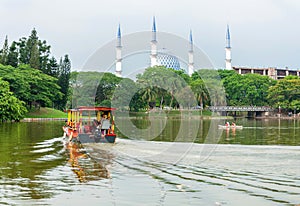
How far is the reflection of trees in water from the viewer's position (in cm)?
1441

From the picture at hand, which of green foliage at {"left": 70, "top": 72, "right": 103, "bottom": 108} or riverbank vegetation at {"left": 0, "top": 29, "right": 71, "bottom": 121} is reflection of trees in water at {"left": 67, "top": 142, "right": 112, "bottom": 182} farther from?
green foliage at {"left": 70, "top": 72, "right": 103, "bottom": 108}

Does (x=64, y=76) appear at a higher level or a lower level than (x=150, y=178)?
higher

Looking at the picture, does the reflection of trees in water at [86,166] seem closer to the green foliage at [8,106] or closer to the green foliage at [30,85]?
the green foliage at [8,106]

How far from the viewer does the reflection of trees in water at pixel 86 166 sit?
14406mm

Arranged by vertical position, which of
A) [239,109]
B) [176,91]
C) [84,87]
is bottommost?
[239,109]

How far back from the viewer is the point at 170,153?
21062mm

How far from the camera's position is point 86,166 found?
16688mm

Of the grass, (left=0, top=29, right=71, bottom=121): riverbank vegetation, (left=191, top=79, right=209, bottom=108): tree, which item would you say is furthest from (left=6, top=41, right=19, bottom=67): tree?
(left=191, top=79, right=209, bottom=108): tree

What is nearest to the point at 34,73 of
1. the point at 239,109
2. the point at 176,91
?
the point at 176,91

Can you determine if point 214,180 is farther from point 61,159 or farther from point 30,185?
point 61,159

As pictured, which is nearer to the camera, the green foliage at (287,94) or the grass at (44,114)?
the grass at (44,114)

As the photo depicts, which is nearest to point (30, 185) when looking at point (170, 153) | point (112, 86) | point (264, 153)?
point (170, 153)

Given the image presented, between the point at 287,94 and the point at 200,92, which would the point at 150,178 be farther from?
the point at 287,94

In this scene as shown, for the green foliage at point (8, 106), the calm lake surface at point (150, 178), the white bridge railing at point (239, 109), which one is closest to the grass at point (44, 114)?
the green foliage at point (8, 106)
